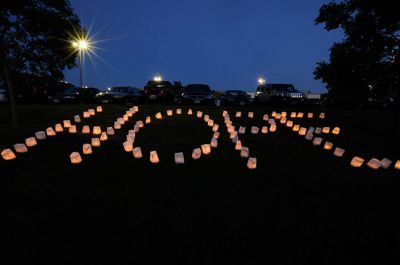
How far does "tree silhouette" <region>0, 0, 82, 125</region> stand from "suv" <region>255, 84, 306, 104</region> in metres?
12.2

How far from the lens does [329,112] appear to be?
53.3 feet

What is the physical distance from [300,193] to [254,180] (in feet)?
3.04

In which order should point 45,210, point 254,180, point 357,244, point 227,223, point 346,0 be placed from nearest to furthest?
point 357,244 < point 227,223 < point 45,210 < point 254,180 < point 346,0

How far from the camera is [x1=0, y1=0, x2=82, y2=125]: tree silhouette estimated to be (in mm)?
11977

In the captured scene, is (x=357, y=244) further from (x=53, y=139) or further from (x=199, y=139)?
(x=53, y=139)

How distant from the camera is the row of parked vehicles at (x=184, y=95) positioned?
20188 mm

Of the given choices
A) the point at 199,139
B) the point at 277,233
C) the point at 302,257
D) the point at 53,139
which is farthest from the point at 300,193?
the point at 53,139

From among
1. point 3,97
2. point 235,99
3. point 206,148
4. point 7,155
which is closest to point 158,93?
point 235,99

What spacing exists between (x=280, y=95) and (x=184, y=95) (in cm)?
567

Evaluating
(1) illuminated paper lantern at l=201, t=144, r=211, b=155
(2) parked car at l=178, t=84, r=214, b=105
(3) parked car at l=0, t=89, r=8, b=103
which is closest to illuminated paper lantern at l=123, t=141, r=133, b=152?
(1) illuminated paper lantern at l=201, t=144, r=211, b=155

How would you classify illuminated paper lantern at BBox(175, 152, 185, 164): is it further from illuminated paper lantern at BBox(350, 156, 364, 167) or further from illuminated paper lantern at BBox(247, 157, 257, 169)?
illuminated paper lantern at BBox(350, 156, 364, 167)

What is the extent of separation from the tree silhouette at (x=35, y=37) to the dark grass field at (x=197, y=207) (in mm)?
4047

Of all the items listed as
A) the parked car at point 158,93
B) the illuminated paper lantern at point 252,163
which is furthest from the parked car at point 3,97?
the illuminated paper lantern at point 252,163

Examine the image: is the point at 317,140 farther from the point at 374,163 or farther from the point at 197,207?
the point at 197,207
